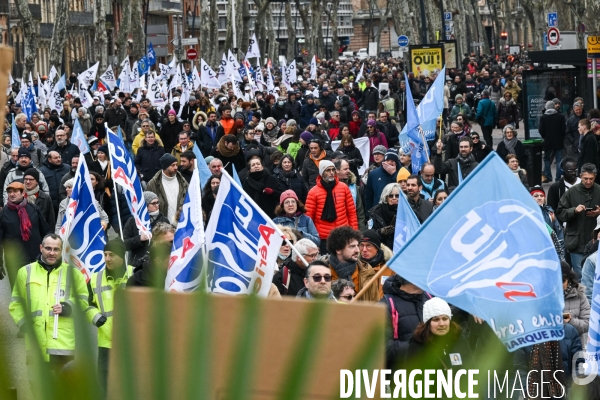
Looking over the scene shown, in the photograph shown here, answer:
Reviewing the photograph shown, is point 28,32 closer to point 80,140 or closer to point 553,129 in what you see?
point 553,129

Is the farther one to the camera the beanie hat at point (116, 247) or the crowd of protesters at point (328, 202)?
the crowd of protesters at point (328, 202)

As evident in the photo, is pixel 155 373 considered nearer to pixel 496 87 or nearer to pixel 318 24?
pixel 496 87

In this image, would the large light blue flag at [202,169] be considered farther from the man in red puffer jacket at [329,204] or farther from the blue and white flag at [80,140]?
the blue and white flag at [80,140]

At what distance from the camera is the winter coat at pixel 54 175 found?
44.7ft

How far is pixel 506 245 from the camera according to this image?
5414mm

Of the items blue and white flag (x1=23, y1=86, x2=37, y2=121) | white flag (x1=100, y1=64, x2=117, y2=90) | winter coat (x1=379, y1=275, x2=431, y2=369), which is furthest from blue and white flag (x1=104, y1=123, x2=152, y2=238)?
white flag (x1=100, y1=64, x2=117, y2=90)

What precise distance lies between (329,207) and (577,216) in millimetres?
2169

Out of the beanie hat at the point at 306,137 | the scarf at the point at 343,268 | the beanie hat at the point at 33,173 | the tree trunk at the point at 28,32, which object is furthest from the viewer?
the tree trunk at the point at 28,32

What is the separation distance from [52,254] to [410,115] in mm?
9529

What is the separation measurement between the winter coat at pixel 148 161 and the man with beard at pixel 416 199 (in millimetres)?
5461

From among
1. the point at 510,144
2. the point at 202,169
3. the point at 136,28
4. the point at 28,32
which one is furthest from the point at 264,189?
the point at 136,28

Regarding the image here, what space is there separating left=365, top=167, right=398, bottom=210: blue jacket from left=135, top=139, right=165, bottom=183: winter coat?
3548 mm

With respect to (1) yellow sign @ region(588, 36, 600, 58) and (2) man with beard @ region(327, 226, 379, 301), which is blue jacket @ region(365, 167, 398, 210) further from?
(1) yellow sign @ region(588, 36, 600, 58)

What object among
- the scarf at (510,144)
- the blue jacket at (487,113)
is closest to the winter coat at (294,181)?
the scarf at (510,144)
